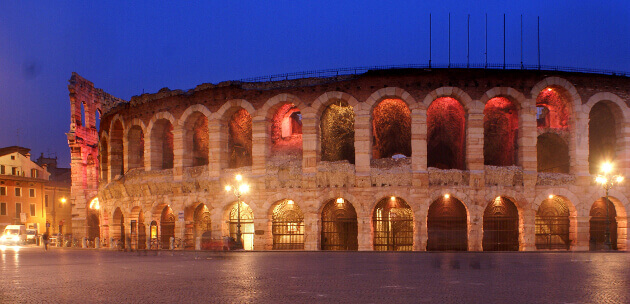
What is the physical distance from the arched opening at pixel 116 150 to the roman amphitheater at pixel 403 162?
18.5ft

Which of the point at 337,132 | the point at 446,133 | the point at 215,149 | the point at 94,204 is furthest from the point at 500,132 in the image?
the point at 94,204

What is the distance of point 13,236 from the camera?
1905 inches

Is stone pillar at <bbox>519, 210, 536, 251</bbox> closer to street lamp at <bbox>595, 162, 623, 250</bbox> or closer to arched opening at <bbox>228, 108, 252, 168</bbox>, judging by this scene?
street lamp at <bbox>595, 162, 623, 250</bbox>

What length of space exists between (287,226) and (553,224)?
14.3m

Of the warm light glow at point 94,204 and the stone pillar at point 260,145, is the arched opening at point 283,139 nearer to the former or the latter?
the stone pillar at point 260,145

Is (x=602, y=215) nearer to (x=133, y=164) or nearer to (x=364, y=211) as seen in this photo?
(x=364, y=211)

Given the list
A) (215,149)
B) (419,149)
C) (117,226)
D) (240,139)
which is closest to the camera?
A: (419,149)

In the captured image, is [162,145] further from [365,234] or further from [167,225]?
[365,234]

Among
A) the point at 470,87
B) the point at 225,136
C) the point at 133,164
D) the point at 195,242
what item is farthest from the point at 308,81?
the point at 133,164

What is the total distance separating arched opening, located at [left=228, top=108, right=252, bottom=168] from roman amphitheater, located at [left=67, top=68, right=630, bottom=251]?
0.09m

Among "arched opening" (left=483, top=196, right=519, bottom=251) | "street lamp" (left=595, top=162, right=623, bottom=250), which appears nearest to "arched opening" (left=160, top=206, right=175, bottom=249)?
"arched opening" (left=483, top=196, right=519, bottom=251)

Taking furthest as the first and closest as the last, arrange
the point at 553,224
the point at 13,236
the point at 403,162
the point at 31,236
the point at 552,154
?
the point at 31,236, the point at 13,236, the point at 552,154, the point at 553,224, the point at 403,162

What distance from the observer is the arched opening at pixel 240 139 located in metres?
33.8

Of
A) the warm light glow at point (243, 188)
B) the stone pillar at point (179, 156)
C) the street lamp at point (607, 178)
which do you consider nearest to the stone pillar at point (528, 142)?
the street lamp at point (607, 178)
